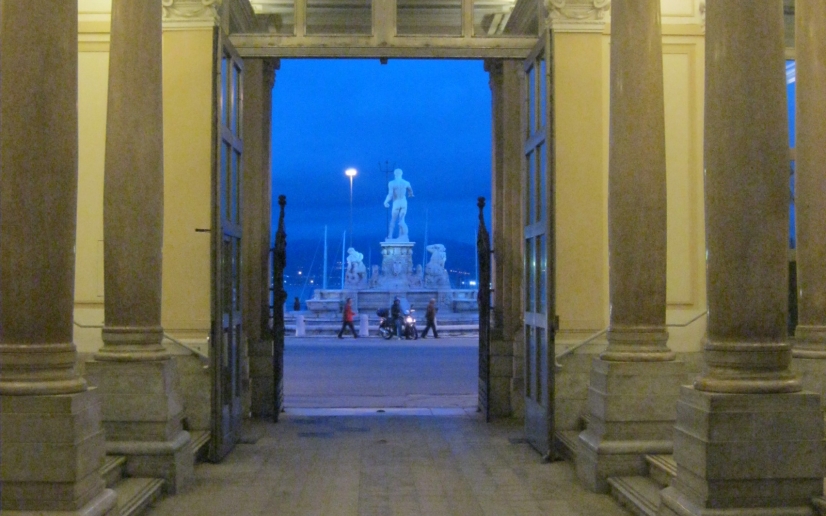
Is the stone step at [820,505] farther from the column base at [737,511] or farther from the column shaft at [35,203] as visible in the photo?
the column shaft at [35,203]

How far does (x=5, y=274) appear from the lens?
5117 mm

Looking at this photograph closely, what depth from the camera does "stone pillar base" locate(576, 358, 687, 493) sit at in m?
7.16

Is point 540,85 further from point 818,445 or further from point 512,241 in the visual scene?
point 818,445

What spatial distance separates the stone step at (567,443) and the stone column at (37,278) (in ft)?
14.6

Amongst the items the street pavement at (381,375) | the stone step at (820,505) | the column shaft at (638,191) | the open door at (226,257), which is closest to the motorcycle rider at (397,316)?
the street pavement at (381,375)

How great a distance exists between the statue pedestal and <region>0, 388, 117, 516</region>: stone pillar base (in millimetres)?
35406

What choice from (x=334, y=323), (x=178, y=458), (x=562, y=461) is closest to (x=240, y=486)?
(x=178, y=458)

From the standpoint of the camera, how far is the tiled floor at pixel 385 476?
6.81 metres

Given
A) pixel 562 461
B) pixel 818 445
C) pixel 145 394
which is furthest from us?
pixel 562 461

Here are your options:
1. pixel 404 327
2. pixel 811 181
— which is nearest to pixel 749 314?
pixel 811 181

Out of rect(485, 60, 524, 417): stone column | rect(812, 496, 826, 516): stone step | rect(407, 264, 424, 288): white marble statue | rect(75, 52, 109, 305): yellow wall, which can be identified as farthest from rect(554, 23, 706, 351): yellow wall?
rect(407, 264, 424, 288): white marble statue

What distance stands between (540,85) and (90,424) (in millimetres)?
5642

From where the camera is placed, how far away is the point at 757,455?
5.04 meters

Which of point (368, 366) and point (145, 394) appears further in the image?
point (368, 366)
